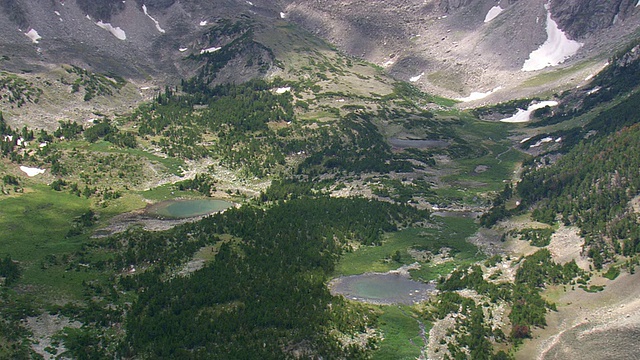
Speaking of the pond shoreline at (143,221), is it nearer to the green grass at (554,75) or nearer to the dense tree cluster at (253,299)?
the dense tree cluster at (253,299)

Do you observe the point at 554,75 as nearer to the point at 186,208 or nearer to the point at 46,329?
the point at 186,208

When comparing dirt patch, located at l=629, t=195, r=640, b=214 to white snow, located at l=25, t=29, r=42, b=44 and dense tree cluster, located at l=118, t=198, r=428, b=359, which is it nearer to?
dense tree cluster, located at l=118, t=198, r=428, b=359

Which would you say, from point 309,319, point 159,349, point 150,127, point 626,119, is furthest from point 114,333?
point 626,119

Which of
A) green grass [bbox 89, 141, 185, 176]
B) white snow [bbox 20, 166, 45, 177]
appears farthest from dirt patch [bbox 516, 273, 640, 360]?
white snow [bbox 20, 166, 45, 177]

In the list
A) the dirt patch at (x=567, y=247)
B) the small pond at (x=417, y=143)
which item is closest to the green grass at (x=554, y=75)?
the small pond at (x=417, y=143)

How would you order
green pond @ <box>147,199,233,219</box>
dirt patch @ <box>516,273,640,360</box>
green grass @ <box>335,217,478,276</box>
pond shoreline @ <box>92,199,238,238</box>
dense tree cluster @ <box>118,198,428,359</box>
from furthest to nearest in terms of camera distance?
1. green pond @ <box>147,199,233,219</box>
2. pond shoreline @ <box>92,199,238,238</box>
3. green grass @ <box>335,217,478,276</box>
4. dense tree cluster @ <box>118,198,428,359</box>
5. dirt patch @ <box>516,273,640,360</box>

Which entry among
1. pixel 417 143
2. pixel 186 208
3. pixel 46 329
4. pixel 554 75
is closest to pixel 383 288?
pixel 46 329
